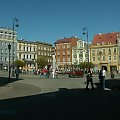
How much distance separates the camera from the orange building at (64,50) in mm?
127062

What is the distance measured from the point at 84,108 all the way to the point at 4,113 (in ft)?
11.6

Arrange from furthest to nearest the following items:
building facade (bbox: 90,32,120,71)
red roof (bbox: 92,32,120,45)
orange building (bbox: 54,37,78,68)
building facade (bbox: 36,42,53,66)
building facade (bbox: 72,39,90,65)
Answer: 1. building facade (bbox: 36,42,53,66)
2. orange building (bbox: 54,37,78,68)
3. building facade (bbox: 72,39,90,65)
4. red roof (bbox: 92,32,120,45)
5. building facade (bbox: 90,32,120,71)

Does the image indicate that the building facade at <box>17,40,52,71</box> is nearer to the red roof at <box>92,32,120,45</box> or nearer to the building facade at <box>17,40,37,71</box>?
the building facade at <box>17,40,37,71</box>

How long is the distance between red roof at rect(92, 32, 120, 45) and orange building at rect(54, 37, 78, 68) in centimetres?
1154

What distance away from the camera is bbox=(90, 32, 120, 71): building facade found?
110 m

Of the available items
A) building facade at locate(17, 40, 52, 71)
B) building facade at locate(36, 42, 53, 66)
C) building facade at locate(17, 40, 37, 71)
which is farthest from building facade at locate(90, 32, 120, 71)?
building facade at locate(36, 42, 53, 66)

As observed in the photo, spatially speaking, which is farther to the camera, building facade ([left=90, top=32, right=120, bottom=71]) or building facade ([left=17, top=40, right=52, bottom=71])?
building facade ([left=17, top=40, right=52, bottom=71])

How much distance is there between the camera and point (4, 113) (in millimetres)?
12133

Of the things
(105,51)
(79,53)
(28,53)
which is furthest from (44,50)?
(105,51)

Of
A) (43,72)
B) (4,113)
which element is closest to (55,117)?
(4,113)

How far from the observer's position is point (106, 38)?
376 feet

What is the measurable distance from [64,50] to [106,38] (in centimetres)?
2175

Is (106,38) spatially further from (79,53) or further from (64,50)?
(64,50)

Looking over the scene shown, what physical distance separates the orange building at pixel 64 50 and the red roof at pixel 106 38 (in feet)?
37.8
